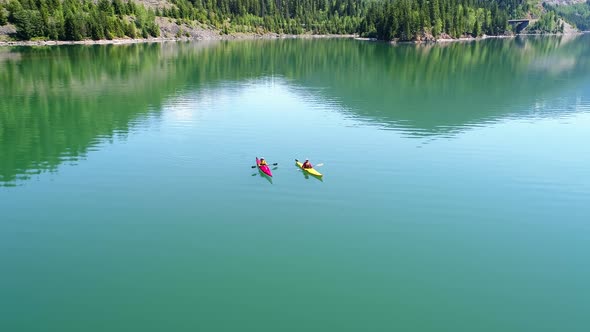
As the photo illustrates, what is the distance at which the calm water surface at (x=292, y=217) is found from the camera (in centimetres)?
2016

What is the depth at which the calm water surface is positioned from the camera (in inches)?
794

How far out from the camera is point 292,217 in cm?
2919

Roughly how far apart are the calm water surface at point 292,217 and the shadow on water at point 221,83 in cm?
63

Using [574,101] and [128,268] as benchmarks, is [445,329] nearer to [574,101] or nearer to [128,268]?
[128,268]

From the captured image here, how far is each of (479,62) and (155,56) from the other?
316 ft

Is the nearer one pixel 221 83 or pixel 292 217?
pixel 292 217

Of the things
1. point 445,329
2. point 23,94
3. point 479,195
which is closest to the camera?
point 445,329

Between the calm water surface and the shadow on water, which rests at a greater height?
the shadow on water

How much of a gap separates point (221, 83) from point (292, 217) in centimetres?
6328

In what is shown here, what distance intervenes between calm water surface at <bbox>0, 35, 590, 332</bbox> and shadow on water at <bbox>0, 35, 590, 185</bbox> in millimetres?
630

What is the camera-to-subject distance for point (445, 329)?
62.0 feet

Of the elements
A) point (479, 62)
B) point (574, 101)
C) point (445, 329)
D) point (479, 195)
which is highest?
point (479, 62)

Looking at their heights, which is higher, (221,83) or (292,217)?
(221,83)

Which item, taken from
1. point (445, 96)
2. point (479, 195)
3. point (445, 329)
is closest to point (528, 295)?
point (445, 329)
